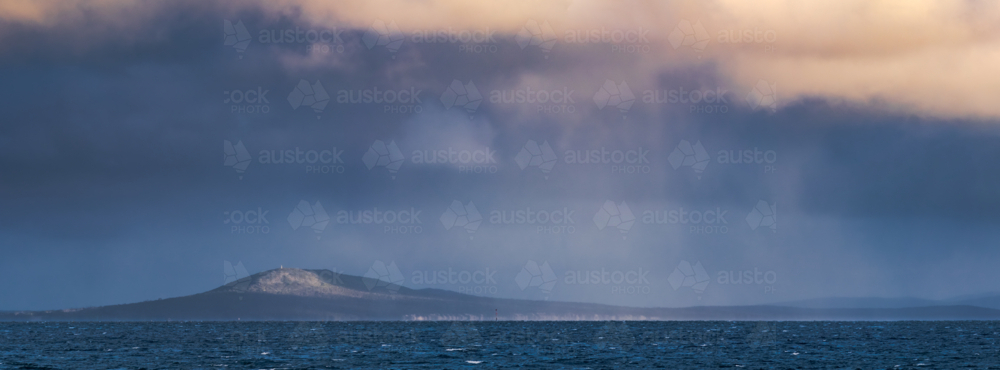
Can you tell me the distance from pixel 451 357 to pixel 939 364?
72.3 metres

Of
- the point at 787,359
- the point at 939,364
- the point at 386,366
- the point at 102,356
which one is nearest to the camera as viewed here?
the point at 386,366

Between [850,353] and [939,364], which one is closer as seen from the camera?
[939,364]

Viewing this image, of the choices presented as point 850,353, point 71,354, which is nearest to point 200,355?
point 71,354

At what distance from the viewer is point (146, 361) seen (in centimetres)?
12888

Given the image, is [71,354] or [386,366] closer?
[386,366]

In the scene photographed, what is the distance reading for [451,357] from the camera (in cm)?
13875

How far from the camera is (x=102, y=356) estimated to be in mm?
145000

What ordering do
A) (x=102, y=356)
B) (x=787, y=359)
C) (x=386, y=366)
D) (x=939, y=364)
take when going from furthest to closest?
1. (x=102, y=356)
2. (x=787, y=359)
3. (x=939, y=364)
4. (x=386, y=366)

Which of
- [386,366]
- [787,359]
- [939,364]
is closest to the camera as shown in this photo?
[386,366]

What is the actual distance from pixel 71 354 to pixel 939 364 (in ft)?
465

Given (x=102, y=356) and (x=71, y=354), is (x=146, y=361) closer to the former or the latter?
(x=102, y=356)

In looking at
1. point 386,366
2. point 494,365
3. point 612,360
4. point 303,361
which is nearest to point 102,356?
point 303,361

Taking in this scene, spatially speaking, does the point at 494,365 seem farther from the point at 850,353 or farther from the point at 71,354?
the point at 71,354

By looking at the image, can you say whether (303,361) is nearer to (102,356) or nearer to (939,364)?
(102,356)
